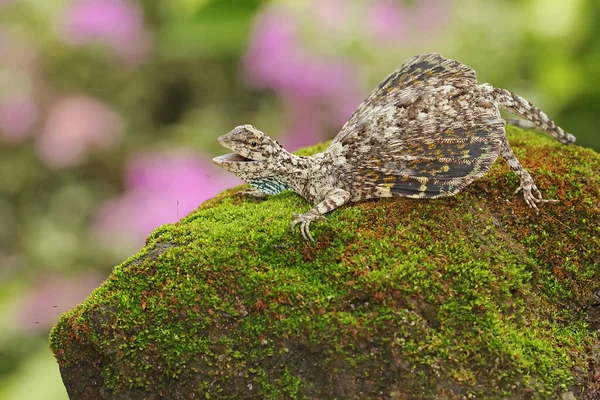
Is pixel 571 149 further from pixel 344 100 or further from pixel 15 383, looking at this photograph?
pixel 15 383

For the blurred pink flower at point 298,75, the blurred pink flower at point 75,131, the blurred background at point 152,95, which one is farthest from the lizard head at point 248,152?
the blurred pink flower at point 75,131

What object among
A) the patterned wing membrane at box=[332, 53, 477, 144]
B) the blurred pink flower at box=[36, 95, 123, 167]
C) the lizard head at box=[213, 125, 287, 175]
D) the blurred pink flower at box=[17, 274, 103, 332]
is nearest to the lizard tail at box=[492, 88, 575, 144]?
the patterned wing membrane at box=[332, 53, 477, 144]

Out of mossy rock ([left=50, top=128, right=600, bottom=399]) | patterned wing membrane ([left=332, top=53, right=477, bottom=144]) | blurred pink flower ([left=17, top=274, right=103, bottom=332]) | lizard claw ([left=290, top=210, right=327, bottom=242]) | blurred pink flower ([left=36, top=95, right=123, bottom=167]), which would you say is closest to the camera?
mossy rock ([left=50, top=128, right=600, bottom=399])

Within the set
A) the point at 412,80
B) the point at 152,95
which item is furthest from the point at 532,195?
the point at 152,95

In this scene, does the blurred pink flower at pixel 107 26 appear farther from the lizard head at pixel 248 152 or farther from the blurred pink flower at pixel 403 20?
the lizard head at pixel 248 152

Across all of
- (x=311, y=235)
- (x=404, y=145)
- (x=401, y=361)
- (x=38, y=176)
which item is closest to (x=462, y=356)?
(x=401, y=361)

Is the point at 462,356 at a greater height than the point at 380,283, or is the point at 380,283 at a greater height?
the point at 380,283

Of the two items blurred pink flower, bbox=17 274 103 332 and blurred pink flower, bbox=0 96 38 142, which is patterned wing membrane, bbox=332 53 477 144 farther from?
blurred pink flower, bbox=0 96 38 142
